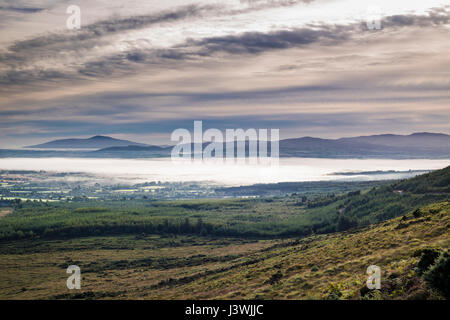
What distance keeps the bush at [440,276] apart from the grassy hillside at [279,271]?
40 cm

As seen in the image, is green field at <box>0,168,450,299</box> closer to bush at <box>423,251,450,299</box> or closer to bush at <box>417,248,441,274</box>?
bush at <box>423,251,450,299</box>

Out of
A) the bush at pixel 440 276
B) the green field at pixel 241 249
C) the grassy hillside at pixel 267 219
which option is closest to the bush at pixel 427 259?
the green field at pixel 241 249

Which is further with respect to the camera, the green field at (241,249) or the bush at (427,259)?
the green field at (241,249)

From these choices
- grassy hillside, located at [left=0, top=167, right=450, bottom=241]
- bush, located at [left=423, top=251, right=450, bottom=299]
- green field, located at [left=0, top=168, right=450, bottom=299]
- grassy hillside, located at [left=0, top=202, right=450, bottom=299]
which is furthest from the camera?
grassy hillside, located at [left=0, top=167, right=450, bottom=241]

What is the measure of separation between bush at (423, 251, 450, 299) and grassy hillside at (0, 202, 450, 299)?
1.33 feet

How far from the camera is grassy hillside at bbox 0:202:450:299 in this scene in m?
24.5

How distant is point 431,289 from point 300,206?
177909 mm

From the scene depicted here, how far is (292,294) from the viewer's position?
2631cm

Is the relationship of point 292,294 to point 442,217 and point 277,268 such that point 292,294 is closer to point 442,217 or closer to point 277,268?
point 277,268

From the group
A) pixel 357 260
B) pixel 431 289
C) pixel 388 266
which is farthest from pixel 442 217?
pixel 431 289

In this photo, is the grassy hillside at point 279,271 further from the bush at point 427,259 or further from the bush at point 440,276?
the bush at point 427,259

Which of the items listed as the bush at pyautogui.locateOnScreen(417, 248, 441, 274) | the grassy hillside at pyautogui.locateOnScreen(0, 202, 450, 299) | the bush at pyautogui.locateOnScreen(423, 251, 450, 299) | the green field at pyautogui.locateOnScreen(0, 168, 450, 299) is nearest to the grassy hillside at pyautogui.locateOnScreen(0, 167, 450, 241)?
the green field at pyautogui.locateOnScreen(0, 168, 450, 299)

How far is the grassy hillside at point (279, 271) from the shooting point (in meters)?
24.5
